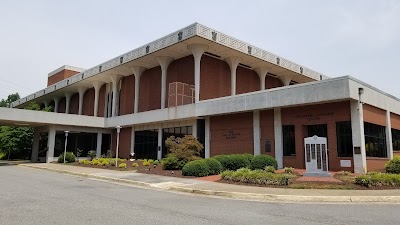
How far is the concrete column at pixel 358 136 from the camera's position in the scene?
20172 millimetres

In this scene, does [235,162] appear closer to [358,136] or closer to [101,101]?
[358,136]

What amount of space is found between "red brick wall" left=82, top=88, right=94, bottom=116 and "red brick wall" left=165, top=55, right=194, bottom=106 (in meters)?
20.8

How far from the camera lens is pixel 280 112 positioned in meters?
24.5

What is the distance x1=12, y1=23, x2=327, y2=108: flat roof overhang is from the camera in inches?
1163

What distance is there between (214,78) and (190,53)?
3635 millimetres

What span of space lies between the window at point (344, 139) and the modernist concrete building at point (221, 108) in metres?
0.06

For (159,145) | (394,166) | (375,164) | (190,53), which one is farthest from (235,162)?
(190,53)

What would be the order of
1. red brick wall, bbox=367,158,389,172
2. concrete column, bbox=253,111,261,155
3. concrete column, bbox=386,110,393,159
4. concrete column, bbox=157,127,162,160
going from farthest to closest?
1. concrete column, bbox=157,127,162,160
2. concrete column, bbox=253,111,261,155
3. concrete column, bbox=386,110,393,159
4. red brick wall, bbox=367,158,389,172

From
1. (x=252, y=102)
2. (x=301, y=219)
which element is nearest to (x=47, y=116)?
(x=252, y=102)

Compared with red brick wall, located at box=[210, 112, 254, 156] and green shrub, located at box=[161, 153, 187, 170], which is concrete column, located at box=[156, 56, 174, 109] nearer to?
red brick wall, located at box=[210, 112, 254, 156]

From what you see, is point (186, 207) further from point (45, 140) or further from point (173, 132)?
point (45, 140)

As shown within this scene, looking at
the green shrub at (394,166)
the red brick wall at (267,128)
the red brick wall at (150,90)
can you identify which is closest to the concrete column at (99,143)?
the red brick wall at (150,90)

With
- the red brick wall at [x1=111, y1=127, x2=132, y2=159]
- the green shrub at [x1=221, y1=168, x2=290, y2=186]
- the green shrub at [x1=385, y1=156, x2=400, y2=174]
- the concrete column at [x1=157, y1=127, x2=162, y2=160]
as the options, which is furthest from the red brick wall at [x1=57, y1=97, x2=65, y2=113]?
the green shrub at [x1=385, y1=156, x2=400, y2=174]

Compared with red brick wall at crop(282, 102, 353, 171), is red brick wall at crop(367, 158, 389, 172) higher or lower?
lower
